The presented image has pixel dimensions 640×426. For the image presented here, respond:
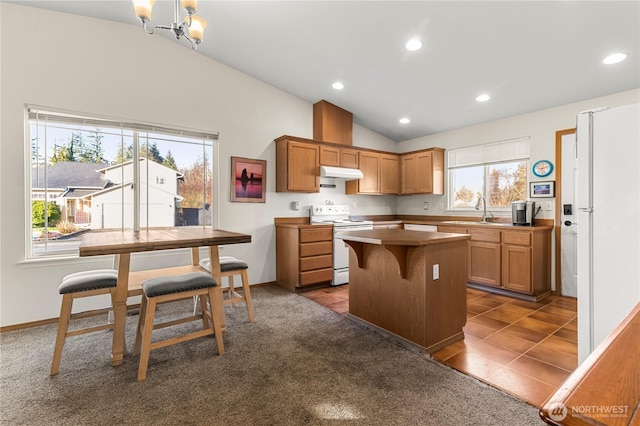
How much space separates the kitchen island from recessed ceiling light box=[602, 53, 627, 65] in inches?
89.1

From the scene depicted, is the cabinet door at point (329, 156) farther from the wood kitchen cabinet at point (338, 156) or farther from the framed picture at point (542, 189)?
the framed picture at point (542, 189)

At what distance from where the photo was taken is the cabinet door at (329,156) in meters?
4.61

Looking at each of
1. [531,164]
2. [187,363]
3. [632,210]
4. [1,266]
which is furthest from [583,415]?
[531,164]

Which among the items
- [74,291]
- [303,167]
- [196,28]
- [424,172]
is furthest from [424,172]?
[74,291]

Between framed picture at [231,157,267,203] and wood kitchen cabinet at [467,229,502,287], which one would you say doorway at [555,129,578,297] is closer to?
wood kitchen cabinet at [467,229,502,287]

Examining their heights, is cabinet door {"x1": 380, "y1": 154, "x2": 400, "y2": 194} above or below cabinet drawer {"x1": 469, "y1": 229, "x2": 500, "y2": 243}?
above

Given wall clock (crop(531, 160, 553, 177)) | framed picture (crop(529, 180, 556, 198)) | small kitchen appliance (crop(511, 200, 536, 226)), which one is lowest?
small kitchen appliance (crop(511, 200, 536, 226))

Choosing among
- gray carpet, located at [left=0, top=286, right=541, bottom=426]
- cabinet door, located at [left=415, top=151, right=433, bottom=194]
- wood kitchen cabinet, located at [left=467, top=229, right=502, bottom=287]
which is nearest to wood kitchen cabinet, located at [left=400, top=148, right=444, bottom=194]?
cabinet door, located at [left=415, top=151, right=433, bottom=194]

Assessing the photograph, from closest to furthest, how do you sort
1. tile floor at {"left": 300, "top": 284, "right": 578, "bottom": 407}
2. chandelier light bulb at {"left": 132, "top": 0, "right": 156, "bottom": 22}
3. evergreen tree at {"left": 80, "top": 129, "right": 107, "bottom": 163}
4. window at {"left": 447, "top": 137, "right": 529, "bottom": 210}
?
1. chandelier light bulb at {"left": 132, "top": 0, "right": 156, "bottom": 22}
2. tile floor at {"left": 300, "top": 284, "right": 578, "bottom": 407}
3. evergreen tree at {"left": 80, "top": 129, "right": 107, "bottom": 163}
4. window at {"left": 447, "top": 137, "right": 529, "bottom": 210}

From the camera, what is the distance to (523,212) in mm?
3977

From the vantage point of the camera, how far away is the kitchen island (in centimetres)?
235

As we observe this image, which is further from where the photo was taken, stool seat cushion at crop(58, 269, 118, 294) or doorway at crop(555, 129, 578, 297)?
doorway at crop(555, 129, 578, 297)

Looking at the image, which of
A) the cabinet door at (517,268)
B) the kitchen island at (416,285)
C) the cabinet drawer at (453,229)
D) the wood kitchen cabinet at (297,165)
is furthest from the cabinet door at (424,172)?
the kitchen island at (416,285)

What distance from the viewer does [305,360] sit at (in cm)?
225
